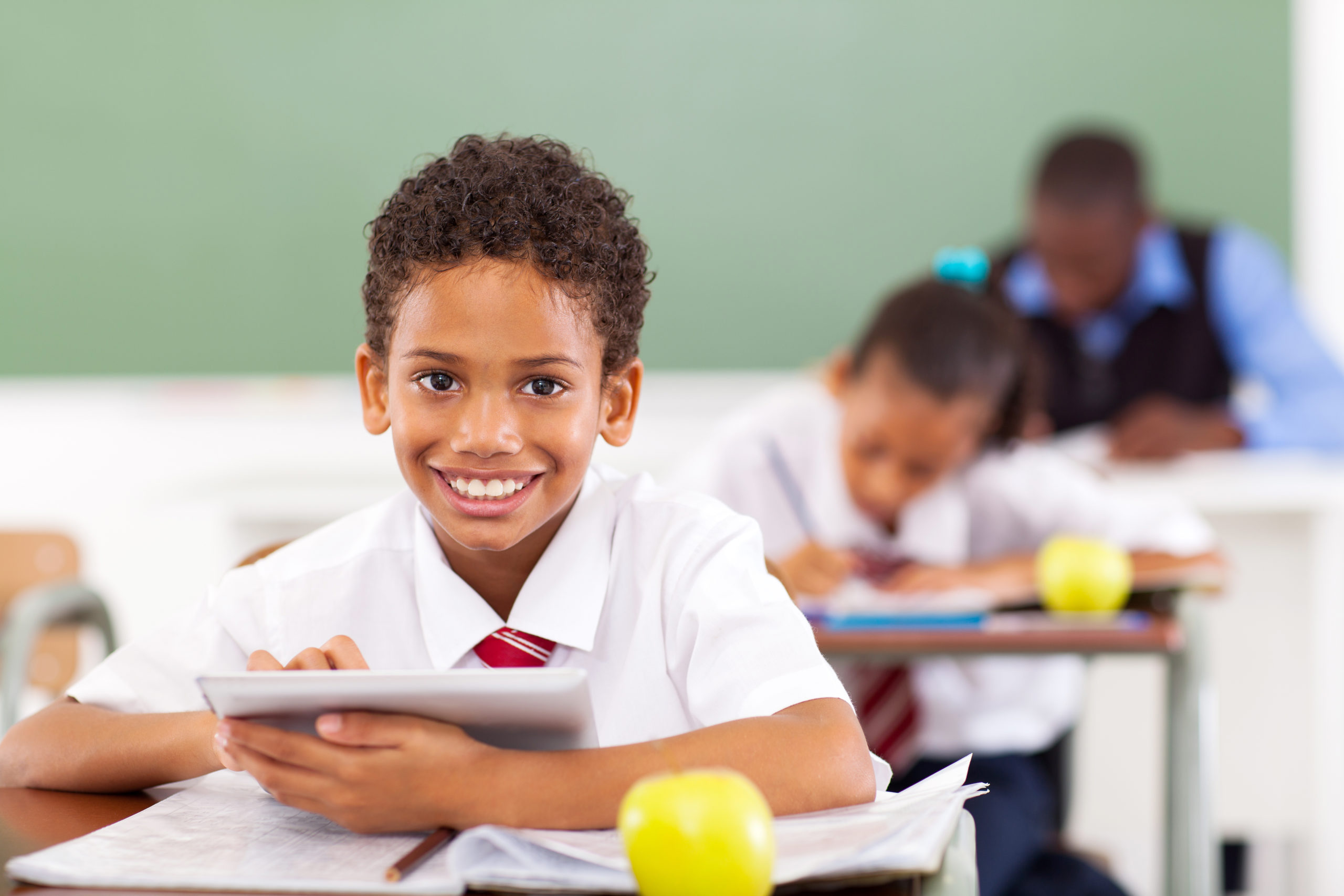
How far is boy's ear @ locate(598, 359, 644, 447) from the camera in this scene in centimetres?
105

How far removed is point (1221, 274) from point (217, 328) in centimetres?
258

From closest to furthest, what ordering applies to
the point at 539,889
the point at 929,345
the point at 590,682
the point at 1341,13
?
the point at 539,889, the point at 590,682, the point at 929,345, the point at 1341,13

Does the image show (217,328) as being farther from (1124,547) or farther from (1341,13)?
(1341,13)

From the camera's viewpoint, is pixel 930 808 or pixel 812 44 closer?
pixel 930 808

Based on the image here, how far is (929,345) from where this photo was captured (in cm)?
213

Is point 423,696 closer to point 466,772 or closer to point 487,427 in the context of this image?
point 466,772

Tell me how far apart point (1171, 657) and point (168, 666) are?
4.37 feet

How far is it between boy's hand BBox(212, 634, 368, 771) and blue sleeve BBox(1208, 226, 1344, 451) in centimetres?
296

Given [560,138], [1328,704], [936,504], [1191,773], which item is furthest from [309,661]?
[1328,704]

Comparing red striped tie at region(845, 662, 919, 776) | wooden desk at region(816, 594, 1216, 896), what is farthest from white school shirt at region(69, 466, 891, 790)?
red striped tie at region(845, 662, 919, 776)

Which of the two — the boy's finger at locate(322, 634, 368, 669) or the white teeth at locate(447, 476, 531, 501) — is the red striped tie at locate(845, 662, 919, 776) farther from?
the boy's finger at locate(322, 634, 368, 669)

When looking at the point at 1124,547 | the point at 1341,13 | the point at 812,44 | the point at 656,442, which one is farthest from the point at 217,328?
the point at 1341,13

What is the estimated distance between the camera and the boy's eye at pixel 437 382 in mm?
947

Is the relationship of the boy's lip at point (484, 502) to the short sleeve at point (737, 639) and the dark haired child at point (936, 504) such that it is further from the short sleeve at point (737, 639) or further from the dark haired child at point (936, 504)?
the dark haired child at point (936, 504)
